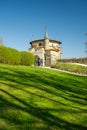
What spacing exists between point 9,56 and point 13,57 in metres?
0.75

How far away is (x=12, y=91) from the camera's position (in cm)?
1012

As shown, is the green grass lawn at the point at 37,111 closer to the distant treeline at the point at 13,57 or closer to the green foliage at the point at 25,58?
the distant treeline at the point at 13,57

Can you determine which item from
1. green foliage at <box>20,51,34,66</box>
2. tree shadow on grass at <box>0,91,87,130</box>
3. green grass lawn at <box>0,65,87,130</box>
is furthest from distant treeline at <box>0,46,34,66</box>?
tree shadow on grass at <box>0,91,87,130</box>

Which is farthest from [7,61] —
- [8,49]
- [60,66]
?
[60,66]

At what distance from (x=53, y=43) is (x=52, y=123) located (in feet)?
283

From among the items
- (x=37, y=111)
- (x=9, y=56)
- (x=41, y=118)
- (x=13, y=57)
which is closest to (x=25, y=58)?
(x=13, y=57)

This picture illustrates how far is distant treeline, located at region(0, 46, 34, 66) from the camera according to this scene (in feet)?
96.7

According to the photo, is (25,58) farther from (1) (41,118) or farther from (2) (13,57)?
(1) (41,118)

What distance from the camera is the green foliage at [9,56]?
29359 mm

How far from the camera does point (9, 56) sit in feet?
99.2

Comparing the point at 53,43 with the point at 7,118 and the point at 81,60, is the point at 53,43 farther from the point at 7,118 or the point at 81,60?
the point at 7,118

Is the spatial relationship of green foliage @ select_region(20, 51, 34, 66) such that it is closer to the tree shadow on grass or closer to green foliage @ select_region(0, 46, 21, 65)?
green foliage @ select_region(0, 46, 21, 65)

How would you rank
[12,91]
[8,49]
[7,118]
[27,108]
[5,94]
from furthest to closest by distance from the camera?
[8,49] → [12,91] → [5,94] → [27,108] → [7,118]

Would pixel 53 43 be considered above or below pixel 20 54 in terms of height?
above
